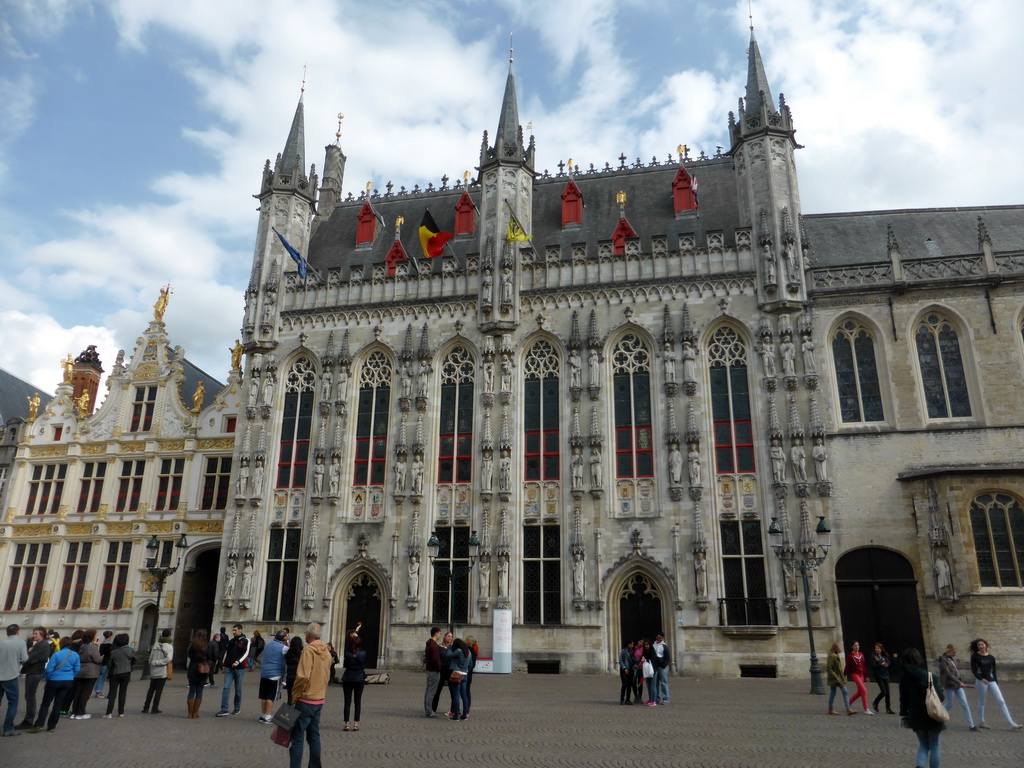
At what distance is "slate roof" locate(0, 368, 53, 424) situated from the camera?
1625 inches

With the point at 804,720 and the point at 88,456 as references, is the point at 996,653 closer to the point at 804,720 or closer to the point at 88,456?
the point at 804,720

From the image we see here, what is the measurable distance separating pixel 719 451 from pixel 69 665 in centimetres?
2148

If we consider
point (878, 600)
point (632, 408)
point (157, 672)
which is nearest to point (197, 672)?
point (157, 672)

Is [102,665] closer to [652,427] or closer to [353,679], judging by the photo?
[353,679]

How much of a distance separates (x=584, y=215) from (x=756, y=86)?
920 cm

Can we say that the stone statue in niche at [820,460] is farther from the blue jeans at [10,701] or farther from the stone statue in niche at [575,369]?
the blue jeans at [10,701]

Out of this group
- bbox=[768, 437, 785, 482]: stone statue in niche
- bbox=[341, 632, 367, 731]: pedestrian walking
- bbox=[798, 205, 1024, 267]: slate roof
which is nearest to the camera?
bbox=[341, 632, 367, 731]: pedestrian walking

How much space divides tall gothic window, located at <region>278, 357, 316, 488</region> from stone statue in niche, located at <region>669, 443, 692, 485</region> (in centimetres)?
1486

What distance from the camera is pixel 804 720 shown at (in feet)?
49.1

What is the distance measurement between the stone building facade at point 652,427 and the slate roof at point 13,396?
18.4m

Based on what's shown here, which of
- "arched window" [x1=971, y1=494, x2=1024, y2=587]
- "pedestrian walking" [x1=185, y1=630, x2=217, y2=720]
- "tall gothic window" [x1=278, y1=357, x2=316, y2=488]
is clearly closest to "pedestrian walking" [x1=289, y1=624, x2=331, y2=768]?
"pedestrian walking" [x1=185, y1=630, x2=217, y2=720]

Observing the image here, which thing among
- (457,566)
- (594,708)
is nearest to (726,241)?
(457,566)

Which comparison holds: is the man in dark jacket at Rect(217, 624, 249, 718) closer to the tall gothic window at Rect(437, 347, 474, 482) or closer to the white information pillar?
the white information pillar

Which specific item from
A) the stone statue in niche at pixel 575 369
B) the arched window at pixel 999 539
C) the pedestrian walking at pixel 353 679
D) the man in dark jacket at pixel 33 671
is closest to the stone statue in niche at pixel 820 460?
the arched window at pixel 999 539
